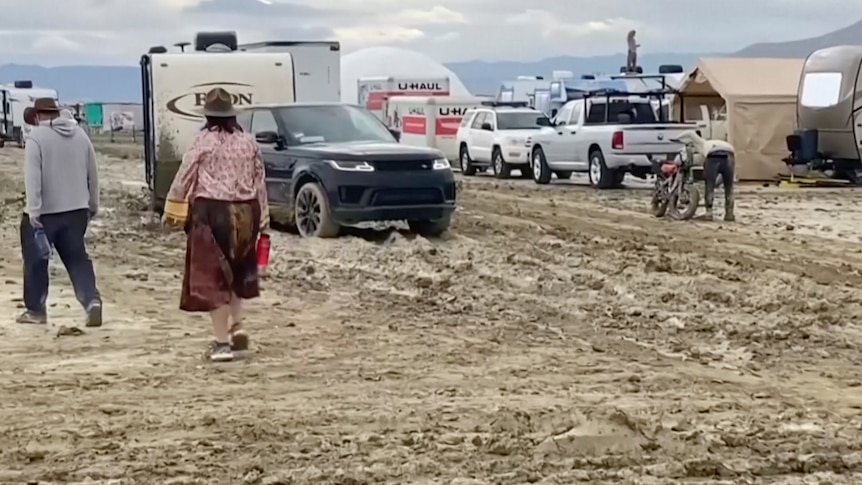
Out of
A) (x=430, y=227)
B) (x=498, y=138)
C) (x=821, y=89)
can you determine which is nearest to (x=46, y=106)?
(x=430, y=227)

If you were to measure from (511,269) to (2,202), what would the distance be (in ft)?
37.2

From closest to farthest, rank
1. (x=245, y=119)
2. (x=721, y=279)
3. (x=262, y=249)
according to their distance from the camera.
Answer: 1. (x=262, y=249)
2. (x=721, y=279)
3. (x=245, y=119)

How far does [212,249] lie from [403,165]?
6415 mm

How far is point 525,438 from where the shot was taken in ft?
20.5

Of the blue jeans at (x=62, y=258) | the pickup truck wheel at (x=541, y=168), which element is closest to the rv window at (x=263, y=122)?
the blue jeans at (x=62, y=258)

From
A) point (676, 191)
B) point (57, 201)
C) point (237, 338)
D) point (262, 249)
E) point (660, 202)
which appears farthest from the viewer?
point (660, 202)

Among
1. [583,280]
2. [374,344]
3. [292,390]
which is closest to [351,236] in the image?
[583,280]

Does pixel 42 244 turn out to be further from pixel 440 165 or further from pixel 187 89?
pixel 187 89

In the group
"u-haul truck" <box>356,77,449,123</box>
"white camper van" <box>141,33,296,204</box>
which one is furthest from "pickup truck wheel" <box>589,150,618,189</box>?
"u-haul truck" <box>356,77,449,123</box>

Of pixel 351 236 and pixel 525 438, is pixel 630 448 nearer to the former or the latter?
pixel 525 438

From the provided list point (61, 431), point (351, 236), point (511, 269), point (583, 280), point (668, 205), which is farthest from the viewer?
point (668, 205)

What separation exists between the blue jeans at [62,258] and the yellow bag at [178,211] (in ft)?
4.63

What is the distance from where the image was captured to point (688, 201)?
17.0 meters

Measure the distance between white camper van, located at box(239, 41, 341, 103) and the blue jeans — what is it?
17518mm
